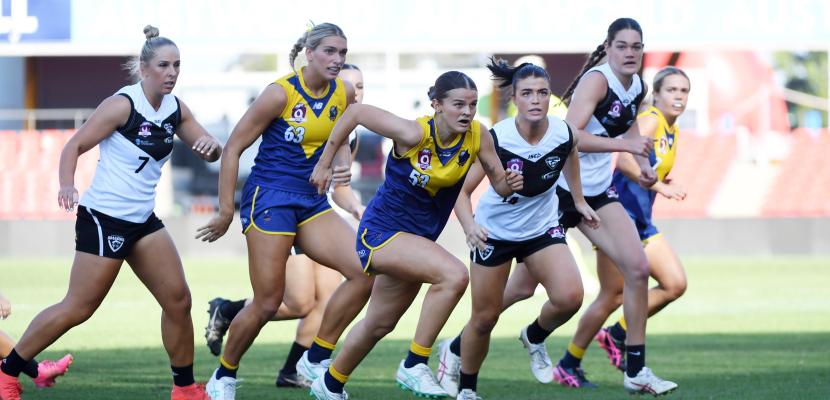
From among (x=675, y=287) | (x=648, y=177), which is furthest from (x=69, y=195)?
(x=675, y=287)

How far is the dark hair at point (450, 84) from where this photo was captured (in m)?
7.04

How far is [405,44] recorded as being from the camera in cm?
1988

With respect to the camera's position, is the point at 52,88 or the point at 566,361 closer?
the point at 566,361

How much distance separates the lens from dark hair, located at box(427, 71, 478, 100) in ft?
23.1

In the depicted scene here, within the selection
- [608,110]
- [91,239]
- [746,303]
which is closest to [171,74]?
[91,239]

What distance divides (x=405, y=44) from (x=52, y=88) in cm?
1326

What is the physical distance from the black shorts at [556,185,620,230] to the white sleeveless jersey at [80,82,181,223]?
2656 mm

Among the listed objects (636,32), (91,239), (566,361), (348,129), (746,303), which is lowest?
(746,303)

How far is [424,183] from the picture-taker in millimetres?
7199

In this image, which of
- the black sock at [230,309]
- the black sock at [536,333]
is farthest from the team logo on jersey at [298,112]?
the black sock at [536,333]

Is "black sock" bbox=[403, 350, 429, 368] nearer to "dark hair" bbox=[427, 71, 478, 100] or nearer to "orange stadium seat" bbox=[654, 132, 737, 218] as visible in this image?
"dark hair" bbox=[427, 71, 478, 100]

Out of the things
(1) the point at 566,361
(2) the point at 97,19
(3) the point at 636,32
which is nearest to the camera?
(3) the point at 636,32

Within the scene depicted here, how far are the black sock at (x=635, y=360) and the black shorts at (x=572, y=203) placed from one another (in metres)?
0.90

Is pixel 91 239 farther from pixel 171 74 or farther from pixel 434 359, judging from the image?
pixel 434 359
